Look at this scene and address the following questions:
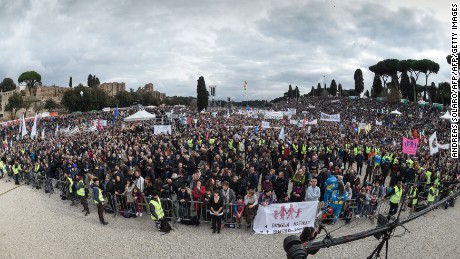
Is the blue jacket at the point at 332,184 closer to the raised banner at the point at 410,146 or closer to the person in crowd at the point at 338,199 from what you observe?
the person in crowd at the point at 338,199

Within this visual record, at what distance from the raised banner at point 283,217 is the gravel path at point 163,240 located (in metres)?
0.25

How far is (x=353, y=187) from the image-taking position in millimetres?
10320

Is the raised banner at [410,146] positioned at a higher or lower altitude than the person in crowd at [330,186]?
higher

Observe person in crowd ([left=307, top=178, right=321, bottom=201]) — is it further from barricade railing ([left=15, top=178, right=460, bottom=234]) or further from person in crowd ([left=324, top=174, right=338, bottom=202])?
person in crowd ([left=324, top=174, right=338, bottom=202])

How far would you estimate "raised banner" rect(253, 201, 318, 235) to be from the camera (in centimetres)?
889

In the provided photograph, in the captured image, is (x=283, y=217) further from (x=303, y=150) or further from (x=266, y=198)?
(x=303, y=150)

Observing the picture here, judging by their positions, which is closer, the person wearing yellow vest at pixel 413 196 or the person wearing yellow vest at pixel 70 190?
the person wearing yellow vest at pixel 413 196

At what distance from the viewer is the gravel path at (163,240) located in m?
8.09

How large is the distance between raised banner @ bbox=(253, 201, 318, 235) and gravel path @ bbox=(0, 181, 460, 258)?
0.25 metres

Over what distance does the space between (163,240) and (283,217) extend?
3.47 m

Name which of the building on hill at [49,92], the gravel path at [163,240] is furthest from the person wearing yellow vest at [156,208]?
the building on hill at [49,92]

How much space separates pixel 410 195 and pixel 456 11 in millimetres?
6199

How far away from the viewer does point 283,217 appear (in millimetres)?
8945

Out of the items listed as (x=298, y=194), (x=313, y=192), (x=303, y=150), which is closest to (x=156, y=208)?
(x=298, y=194)
